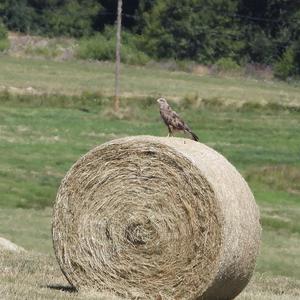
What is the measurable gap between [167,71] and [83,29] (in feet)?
51.5

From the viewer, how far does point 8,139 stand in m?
35.9

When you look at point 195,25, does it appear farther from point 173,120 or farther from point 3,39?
point 173,120

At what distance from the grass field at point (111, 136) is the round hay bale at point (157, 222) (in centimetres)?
50

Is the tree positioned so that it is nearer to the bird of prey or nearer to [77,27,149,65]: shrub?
[77,27,149,65]: shrub

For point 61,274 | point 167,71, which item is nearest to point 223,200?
point 61,274

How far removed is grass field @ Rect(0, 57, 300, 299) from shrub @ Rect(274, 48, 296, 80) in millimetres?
5534

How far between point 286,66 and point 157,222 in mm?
56802

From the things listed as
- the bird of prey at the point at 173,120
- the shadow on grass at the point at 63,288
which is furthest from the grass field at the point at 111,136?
the bird of prey at the point at 173,120

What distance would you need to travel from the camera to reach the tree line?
237 feet

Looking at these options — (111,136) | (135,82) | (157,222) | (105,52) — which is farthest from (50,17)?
(157,222)

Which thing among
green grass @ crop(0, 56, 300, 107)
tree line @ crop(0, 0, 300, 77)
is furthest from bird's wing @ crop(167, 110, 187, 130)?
tree line @ crop(0, 0, 300, 77)

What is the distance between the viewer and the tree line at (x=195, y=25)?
7225cm

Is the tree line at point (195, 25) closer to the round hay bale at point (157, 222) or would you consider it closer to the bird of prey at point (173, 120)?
the bird of prey at point (173, 120)

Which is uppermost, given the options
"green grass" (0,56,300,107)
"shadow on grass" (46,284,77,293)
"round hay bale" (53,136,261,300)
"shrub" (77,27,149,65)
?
"round hay bale" (53,136,261,300)
